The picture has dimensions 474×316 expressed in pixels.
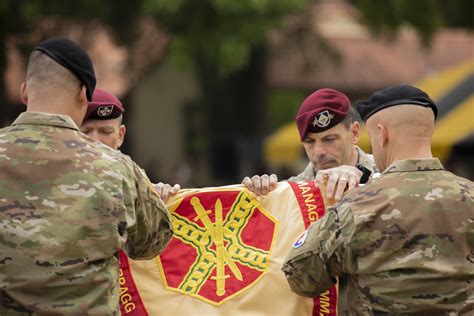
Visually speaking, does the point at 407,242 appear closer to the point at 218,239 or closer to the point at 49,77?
the point at 218,239

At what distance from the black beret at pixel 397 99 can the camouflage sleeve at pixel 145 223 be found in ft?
3.14

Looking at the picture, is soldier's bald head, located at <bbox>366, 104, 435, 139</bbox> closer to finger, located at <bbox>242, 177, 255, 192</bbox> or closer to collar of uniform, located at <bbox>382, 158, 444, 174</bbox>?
collar of uniform, located at <bbox>382, 158, 444, 174</bbox>

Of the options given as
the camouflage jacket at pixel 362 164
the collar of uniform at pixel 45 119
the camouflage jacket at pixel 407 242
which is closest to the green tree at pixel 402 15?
the camouflage jacket at pixel 362 164

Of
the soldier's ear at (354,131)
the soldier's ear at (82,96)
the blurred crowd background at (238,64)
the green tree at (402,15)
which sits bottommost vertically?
the blurred crowd background at (238,64)

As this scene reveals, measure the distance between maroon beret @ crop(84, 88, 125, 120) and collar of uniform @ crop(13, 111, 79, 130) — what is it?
127 centimetres

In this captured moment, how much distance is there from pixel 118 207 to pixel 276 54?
17.1 metres

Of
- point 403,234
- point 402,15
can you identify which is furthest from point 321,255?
point 402,15

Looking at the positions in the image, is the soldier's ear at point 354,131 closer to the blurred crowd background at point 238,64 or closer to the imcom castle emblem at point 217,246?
the imcom castle emblem at point 217,246

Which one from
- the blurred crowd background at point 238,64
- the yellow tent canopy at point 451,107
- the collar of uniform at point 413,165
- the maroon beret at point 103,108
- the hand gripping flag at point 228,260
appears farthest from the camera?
the blurred crowd background at point 238,64

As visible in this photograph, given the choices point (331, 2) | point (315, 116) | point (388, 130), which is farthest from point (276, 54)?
point (388, 130)

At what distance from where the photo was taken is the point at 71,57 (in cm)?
422

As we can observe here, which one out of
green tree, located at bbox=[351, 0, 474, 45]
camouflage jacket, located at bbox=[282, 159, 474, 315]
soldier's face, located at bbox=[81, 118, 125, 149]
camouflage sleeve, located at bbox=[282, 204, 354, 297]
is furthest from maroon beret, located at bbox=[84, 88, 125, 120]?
green tree, located at bbox=[351, 0, 474, 45]

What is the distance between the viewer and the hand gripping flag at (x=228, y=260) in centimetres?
490

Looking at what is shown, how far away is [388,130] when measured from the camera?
4.37 m
